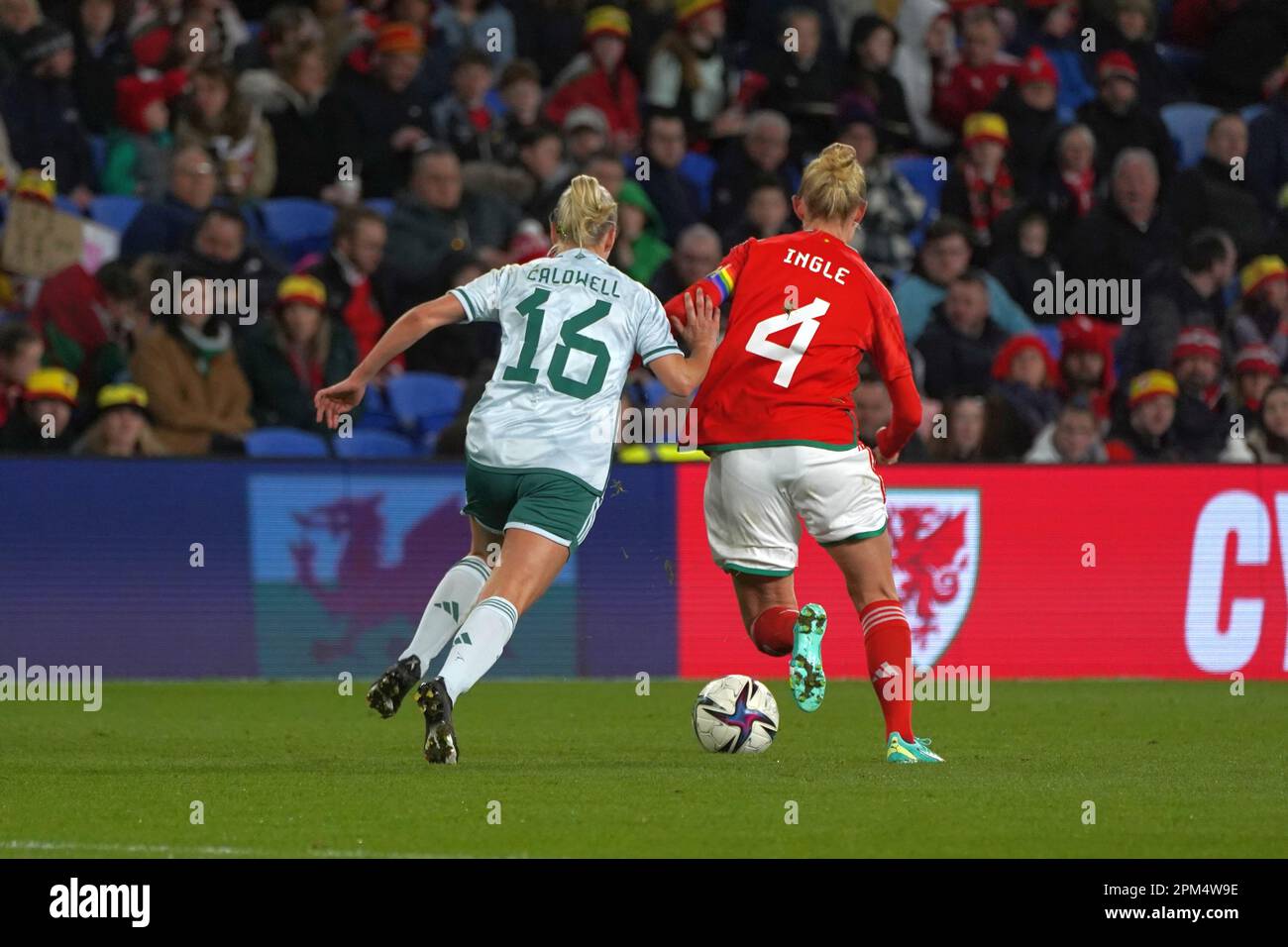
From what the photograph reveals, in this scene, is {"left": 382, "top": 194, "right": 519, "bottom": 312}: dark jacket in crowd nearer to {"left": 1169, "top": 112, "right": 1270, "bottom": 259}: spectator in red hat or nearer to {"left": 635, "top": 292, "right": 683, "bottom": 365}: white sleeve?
{"left": 1169, "top": 112, "right": 1270, "bottom": 259}: spectator in red hat

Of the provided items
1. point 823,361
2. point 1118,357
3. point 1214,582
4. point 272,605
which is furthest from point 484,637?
point 1118,357

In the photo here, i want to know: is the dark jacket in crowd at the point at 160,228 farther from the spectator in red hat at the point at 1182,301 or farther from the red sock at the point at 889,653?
the red sock at the point at 889,653

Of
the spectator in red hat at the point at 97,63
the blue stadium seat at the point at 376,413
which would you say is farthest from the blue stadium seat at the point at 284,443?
the spectator in red hat at the point at 97,63

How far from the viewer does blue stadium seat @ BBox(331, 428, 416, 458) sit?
45.6 feet

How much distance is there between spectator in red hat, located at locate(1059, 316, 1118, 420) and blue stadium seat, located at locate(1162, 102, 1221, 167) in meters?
3.12

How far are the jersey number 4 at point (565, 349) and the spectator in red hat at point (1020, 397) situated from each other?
20.9ft

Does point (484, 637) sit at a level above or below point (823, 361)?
below

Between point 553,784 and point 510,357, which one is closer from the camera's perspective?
point 553,784

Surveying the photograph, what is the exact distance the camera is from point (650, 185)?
16.1 meters

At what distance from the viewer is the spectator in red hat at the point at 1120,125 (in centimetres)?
1716
